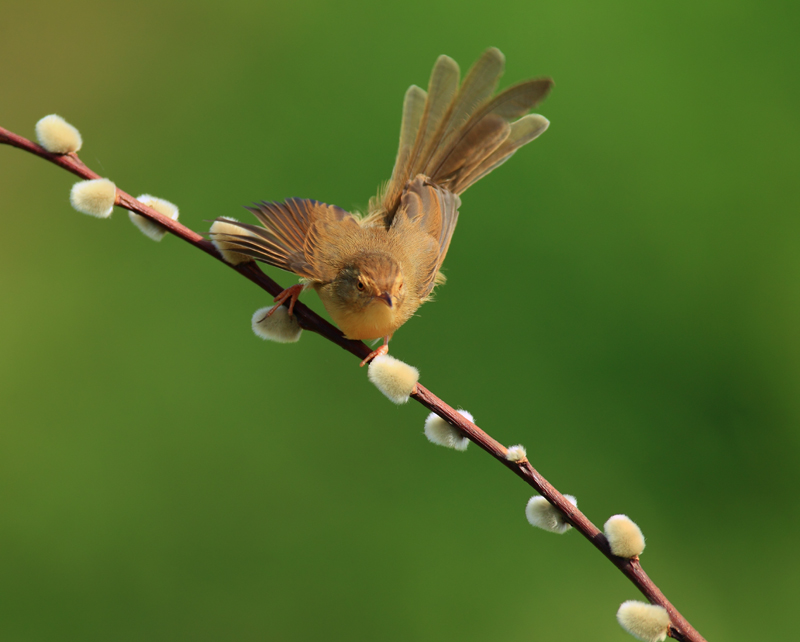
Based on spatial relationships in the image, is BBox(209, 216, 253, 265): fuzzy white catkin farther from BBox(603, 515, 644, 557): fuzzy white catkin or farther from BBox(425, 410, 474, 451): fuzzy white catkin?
BBox(603, 515, 644, 557): fuzzy white catkin

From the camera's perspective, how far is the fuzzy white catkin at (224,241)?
40.3 inches

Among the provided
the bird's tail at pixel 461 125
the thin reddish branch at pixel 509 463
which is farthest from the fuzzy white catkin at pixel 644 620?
the bird's tail at pixel 461 125

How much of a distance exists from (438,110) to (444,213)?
0.68 ft

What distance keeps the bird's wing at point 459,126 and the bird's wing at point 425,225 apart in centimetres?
5

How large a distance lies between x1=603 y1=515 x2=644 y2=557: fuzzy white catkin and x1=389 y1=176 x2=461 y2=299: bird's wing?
682mm

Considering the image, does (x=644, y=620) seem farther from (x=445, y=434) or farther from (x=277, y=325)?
(x=277, y=325)

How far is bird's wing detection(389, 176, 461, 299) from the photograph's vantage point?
1.41 metres

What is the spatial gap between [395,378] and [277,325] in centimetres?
26

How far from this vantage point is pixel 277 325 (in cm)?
102

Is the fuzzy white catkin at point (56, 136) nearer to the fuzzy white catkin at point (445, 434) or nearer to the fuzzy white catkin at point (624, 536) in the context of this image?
the fuzzy white catkin at point (445, 434)

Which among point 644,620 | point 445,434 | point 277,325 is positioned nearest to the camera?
point 644,620

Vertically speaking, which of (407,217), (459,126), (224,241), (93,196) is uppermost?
(459,126)

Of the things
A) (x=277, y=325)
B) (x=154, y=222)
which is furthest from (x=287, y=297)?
(x=154, y=222)

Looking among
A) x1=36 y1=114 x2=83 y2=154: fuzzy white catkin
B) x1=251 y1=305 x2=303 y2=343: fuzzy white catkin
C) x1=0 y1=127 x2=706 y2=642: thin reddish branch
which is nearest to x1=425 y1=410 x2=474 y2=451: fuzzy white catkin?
x1=0 y1=127 x2=706 y2=642: thin reddish branch
